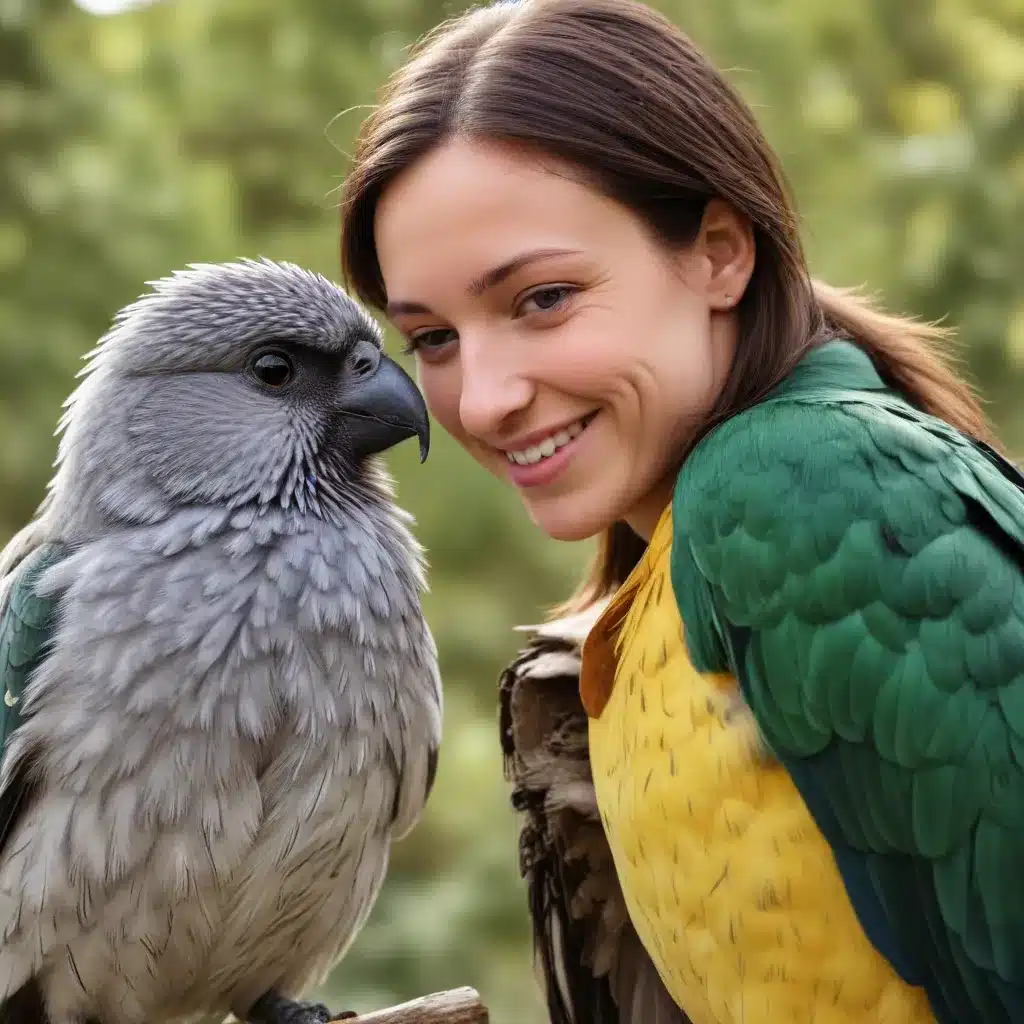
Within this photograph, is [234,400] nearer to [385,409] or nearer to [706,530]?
[385,409]

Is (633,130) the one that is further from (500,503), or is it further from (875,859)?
(500,503)

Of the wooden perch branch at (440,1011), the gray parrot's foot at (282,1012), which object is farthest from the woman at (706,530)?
the gray parrot's foot at (282,1012)

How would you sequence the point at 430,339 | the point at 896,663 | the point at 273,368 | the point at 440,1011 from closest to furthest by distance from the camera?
the point at 896,663 < the point at 440,1011 < the point at 430,339 < the point at 273,368

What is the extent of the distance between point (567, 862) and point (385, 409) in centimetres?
98

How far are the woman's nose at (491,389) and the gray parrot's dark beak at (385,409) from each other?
47 cm

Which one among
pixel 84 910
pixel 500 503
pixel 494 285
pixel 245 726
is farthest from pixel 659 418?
pixel 500 503

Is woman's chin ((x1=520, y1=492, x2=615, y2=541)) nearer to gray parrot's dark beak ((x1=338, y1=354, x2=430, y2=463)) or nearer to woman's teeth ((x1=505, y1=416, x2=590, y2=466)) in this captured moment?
woman's teeth ((x1=505, y1=416, x2=590, y2=466))

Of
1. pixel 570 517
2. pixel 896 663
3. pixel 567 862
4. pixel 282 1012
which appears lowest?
pixel 282 1012

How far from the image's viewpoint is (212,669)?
238cm

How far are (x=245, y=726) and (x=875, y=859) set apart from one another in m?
1.12

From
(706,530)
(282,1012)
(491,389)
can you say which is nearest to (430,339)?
(491,389)

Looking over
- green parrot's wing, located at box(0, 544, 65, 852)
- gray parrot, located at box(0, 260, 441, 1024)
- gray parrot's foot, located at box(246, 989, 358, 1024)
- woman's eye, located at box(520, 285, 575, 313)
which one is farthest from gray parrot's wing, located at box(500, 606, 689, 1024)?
green parrot's wing, located at box(0, 544, 65, 852)

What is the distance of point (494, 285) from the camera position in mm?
2152

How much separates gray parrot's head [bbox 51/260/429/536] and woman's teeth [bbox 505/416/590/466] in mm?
476
